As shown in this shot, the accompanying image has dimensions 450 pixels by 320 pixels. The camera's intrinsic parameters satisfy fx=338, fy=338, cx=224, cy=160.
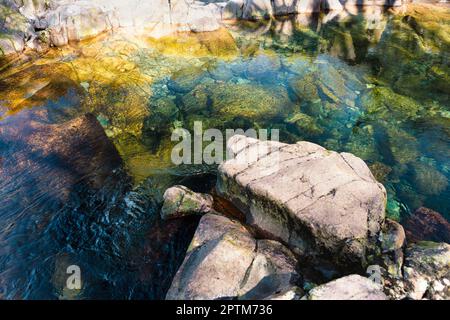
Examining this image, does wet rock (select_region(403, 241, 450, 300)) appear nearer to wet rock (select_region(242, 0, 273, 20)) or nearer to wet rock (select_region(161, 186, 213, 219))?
wet rock (select_region(161, 186, 213, 219))

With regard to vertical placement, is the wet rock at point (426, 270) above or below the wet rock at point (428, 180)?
above

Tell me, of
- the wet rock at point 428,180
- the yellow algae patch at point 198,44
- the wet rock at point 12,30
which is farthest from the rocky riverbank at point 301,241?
the wet rock at point 12,30

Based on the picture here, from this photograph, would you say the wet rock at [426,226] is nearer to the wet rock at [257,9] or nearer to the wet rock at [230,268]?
the wet rock at [230,268]

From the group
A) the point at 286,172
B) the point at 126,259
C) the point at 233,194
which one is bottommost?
the point at 126,259

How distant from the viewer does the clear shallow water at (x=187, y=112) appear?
7617mm

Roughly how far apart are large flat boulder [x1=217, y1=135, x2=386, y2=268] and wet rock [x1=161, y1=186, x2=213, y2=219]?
0.70m

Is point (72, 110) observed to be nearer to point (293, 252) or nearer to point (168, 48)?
point (168, 48)

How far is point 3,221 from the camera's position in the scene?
8.29m

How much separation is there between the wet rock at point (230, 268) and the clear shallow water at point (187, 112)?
1061 millimetres

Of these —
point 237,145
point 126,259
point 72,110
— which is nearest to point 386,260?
point 237,145

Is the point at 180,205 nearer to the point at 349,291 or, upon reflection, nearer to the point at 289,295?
the point at 289,295

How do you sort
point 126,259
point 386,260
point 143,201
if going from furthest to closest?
point 143,201 → point 126,259 → point 386,260

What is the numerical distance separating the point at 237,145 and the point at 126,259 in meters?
3.96

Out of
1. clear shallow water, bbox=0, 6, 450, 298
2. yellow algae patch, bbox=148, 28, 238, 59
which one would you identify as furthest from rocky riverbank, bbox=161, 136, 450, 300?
yellow algae patch, bbox=148, 28, 238, 59
